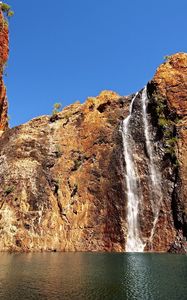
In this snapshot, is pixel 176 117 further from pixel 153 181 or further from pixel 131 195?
pixel 131 195

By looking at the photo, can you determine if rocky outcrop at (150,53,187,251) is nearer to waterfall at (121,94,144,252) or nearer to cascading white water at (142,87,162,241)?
cascading white water at (142,87,162,241)

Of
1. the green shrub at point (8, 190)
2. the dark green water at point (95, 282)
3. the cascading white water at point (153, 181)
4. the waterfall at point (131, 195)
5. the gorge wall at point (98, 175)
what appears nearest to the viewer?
the dark green water at point (95, 282)

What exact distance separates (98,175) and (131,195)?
6864 mm

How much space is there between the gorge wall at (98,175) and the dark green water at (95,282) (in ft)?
64.2

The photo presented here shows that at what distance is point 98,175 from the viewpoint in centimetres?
6088

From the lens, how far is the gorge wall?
176 ft

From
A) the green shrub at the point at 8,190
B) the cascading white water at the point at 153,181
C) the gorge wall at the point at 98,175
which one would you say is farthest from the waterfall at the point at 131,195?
the green shrub at the point at 8,190

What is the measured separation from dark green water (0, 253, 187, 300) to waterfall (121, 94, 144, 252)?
18847 millimetres

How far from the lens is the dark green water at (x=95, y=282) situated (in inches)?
831

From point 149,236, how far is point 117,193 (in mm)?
8067

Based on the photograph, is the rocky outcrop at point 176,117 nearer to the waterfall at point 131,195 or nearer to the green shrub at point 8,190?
Answer: the waterfall at point 131,195

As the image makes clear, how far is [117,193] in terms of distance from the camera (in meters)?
57.3

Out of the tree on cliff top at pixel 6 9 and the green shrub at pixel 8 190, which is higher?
the tree on cliff top at pixel 6 9

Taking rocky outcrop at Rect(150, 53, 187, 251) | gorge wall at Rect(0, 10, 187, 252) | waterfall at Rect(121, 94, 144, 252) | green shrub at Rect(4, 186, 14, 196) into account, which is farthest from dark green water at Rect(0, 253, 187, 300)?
green shrub at Rect(4, 186, 14, 196)
